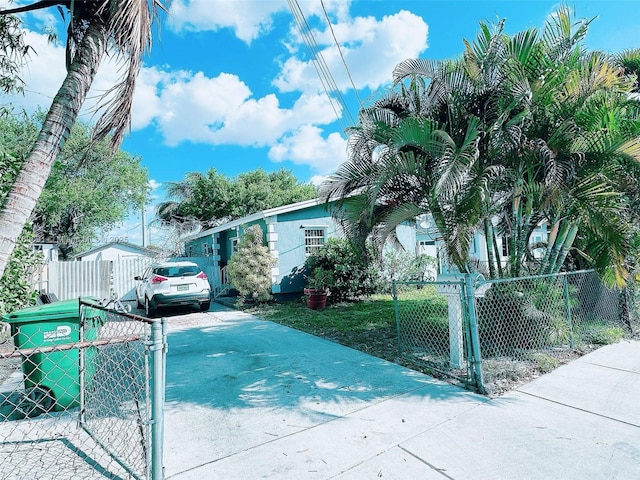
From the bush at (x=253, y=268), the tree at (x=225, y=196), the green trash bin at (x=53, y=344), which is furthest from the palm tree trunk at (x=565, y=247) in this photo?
the tree at (x=225, y=196)

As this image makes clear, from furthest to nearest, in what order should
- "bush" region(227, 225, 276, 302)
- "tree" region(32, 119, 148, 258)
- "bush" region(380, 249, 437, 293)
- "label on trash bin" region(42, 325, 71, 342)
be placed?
"tree" region(32, 119, 148, 258), "bush" region(380, 249, 437, 293), "bush" region(227, 225, 276, 302), "label on trash bin" region(42, 325, 71, 342)

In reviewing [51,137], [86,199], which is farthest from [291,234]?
[86,199]

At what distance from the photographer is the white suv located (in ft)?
33.7

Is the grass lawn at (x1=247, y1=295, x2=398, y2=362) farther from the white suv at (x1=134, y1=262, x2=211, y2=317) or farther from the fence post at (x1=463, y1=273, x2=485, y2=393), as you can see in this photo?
the white suv at (x1=134, y1=262, x2=211, y2=317)

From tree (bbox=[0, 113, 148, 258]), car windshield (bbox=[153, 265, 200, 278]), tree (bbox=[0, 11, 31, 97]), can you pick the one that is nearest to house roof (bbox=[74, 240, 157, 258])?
tree (bbox=[0, 113, 148, 258])

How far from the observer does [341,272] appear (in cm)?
1102

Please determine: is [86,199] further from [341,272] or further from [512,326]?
[512,326]

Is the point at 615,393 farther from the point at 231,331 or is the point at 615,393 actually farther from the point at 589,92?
the point at 231,331

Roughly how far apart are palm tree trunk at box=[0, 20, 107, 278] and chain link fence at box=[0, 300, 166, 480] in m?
1.00

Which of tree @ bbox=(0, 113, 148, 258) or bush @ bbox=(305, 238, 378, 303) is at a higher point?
tree @ bbox=(0, 113, 148, 258)

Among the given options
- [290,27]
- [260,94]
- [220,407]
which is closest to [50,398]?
[220,407]

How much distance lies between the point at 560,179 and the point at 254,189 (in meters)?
24.2

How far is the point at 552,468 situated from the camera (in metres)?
2.62

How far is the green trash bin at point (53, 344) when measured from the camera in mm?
3689
